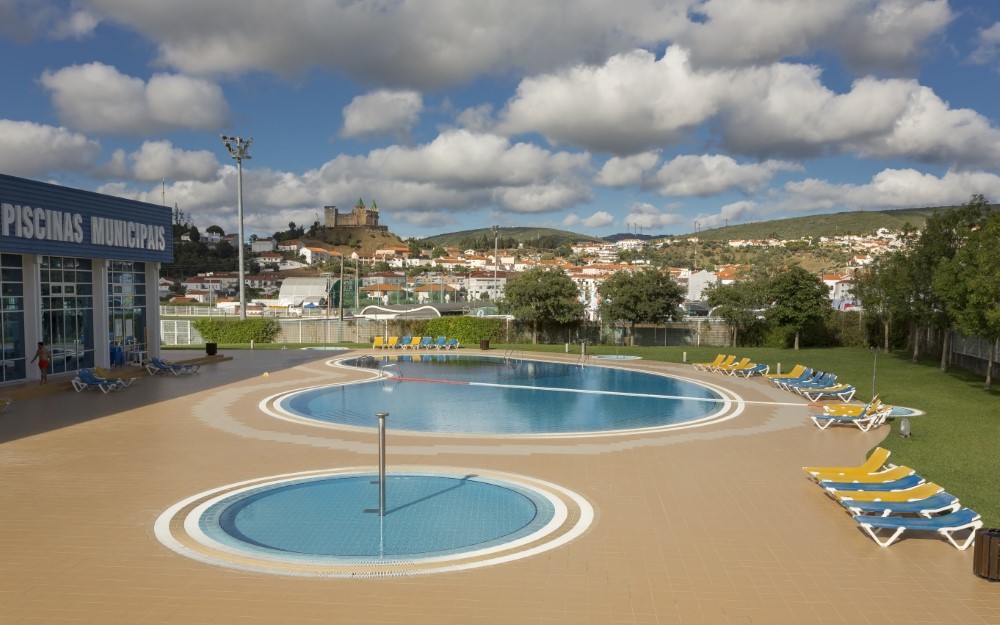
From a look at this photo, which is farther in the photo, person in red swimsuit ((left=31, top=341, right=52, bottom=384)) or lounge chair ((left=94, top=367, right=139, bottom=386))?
lounge chair ((left=94, top=367, right=139, bottom=386))

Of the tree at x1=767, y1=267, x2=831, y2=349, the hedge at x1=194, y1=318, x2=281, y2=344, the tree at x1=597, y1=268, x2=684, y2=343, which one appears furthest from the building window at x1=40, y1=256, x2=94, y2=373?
the tree at x1=767, y1=267, x2=831, y2=349

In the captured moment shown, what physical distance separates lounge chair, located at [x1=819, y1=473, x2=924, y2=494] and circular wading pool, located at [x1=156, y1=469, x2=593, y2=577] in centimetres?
357

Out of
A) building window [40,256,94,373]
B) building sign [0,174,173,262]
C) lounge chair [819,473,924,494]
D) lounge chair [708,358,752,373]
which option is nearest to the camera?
lounge chair [819,473,924,494]

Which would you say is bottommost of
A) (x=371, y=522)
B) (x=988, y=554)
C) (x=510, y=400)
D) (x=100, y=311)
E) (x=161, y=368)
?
(x=510, y=400)

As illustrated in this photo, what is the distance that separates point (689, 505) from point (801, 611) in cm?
317

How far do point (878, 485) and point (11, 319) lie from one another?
21.7 m

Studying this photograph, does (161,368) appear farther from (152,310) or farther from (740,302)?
(740,302)

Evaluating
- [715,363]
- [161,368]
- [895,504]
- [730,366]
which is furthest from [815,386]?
[161,368]

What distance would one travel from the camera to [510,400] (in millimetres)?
20297

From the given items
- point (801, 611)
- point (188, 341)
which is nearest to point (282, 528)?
point (801, 611)

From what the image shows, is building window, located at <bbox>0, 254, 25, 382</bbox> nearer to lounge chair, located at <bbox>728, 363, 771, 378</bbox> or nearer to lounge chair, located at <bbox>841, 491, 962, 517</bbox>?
lounge chair, located at <bbox>841, 491, 962, 517</bbox>

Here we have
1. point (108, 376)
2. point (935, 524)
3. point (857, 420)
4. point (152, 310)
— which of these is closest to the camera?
point (935, 524)

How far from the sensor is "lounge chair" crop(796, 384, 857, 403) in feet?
63.1

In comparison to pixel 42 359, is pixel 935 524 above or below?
below
